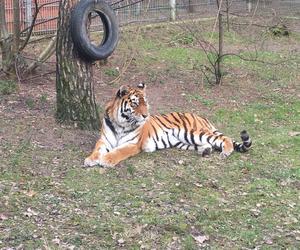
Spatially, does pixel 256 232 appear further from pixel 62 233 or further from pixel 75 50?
pixel 75 50

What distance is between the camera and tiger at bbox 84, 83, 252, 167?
704cm

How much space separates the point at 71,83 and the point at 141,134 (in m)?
1.02

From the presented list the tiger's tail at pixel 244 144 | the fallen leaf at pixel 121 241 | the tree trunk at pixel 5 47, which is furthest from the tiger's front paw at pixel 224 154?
the tree trunk at pixel 5 47

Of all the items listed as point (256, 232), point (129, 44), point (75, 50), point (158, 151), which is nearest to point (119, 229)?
point (256, 232)

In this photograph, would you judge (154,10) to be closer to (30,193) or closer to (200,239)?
(30,193)

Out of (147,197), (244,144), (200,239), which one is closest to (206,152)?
(244,144)

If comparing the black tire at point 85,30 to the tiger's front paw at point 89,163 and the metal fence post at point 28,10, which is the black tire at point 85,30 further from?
the metal fence post at point 28,10

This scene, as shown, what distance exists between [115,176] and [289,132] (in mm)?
3135

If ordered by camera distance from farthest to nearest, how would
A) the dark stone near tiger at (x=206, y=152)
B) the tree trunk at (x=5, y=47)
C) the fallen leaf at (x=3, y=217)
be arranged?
the tree trunk at (x=5, y=47), the dark stone near tiger at (x=206, y=152), the fallen leaf at (x=3, y=217)

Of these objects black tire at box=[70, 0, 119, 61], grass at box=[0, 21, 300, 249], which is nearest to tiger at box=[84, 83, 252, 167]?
grass at box=[0, 21, 300, 249]

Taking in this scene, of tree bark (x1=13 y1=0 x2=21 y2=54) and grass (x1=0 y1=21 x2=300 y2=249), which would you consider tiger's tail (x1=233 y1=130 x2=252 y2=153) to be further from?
tree bark (x1=13 y1=0 x2=21 y2=54)

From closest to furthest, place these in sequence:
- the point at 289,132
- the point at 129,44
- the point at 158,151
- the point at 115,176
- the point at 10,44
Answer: the point at 115,176
the point at 158,151
the point at 289,132
the point at 10,44
the point at 129,44

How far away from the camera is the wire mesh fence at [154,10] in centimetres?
1238

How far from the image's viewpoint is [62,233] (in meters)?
5.21
